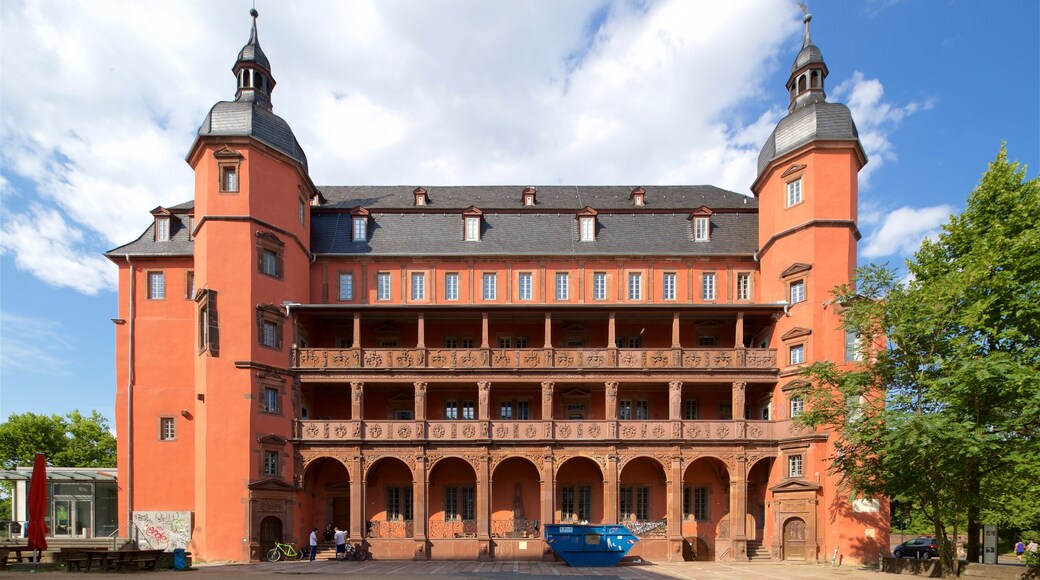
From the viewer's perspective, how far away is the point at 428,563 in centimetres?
2903

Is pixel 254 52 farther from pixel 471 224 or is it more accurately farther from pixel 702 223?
pixel 702 223

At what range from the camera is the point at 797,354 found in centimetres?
3147

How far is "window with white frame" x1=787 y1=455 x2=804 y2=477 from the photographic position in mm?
30572

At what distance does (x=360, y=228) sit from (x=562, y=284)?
11.0 m

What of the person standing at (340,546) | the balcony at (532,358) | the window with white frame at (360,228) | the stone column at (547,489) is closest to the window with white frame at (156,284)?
the balcony at (532,358)

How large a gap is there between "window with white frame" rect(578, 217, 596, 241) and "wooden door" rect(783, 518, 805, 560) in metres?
16.3

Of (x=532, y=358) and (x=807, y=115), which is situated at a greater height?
(x=807, y=115)

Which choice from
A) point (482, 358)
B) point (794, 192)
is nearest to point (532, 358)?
point (482, 358)

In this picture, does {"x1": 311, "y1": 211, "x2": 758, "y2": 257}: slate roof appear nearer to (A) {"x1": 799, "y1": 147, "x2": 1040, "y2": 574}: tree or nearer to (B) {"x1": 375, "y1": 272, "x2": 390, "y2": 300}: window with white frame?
(B) {"x1": 375, "y1": 272, "x2": 390, "y2": 300}: window with white frame

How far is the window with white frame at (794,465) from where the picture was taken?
100 ft

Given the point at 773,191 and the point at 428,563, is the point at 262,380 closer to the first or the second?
the point at 428,563

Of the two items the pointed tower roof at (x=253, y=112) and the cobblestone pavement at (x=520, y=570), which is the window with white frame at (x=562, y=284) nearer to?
the cobblestone pavement at (x=520, y=570)

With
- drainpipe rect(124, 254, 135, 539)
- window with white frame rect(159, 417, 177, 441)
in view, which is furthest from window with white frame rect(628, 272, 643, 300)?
drainpipe rect(124, 254, 135, 539)

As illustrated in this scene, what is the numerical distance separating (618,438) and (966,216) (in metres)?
16.4
